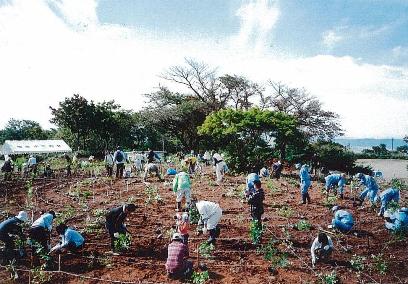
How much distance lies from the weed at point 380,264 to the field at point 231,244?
0.02m

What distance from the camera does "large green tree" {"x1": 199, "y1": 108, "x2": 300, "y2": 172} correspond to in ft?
65.5

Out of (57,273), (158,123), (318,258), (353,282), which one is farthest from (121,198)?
(158,123)

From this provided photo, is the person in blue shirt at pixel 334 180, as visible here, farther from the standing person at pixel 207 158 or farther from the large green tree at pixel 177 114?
the large green tree at pixel 177 114

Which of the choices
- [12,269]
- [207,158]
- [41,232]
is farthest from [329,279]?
[207,158]

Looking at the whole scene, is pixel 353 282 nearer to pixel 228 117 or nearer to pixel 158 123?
pixel 228 117

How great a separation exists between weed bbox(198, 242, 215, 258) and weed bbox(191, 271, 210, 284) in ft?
3.18

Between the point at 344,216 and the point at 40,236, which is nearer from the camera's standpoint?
the point at 40,236

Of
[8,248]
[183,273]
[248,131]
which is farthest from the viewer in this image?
[248,131]

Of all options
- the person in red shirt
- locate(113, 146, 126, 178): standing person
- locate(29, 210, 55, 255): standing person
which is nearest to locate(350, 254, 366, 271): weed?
the person in red shirt

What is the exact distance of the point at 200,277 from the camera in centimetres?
653

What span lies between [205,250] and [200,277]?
45.2 inches

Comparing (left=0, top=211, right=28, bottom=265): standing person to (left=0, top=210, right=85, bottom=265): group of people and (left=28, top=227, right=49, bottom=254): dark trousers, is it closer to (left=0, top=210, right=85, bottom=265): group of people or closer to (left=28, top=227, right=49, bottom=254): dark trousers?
(left=0, top=210, right=85, bottom=265): group of people

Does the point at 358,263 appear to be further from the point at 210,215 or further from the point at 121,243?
the point at 121,243

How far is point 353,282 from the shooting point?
6715 millimetres
